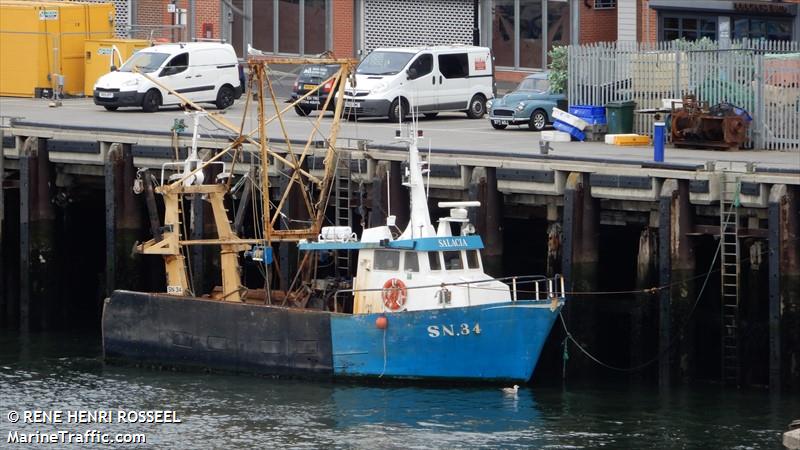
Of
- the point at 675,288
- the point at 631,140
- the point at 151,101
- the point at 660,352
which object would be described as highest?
the point at 151,101

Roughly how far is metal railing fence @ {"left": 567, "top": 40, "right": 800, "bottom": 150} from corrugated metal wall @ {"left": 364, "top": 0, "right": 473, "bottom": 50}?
49.3ft

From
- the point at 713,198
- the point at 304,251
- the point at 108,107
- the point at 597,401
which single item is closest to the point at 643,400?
the point at 597,401

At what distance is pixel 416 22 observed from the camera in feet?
185

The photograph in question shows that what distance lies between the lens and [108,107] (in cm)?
4541

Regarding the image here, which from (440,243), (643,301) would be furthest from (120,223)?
(643,301)

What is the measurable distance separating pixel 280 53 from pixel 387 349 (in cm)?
2778

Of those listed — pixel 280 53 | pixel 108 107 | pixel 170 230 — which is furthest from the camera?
pixel 280 53

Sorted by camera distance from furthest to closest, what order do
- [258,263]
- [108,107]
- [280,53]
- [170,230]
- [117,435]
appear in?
[280,53]
[108,107]
[258,263]
[170,230]
[117,435]

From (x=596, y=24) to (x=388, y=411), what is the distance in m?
26.3

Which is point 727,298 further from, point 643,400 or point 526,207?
point 526,207

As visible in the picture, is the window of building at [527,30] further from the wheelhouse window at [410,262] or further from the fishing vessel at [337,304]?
the wheelhouse window at [410,262]

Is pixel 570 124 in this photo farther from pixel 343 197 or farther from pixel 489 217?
pixel 489 217

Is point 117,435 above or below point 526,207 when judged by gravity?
below

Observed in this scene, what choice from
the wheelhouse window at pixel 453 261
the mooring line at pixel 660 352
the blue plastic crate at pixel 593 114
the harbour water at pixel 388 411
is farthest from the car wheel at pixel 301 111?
the mooring line at pixel 660 352
